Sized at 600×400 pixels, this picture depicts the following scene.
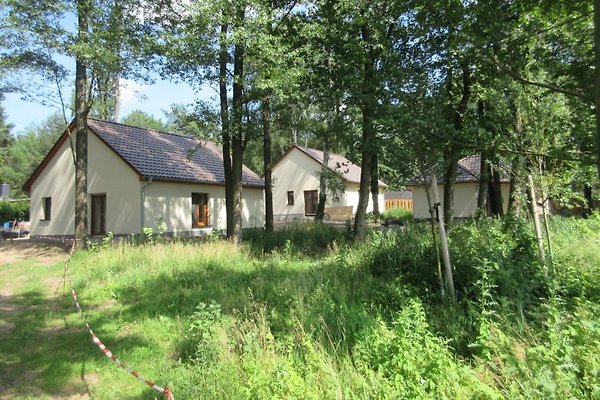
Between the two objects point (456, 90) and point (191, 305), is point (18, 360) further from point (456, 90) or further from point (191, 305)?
point (456, 90)

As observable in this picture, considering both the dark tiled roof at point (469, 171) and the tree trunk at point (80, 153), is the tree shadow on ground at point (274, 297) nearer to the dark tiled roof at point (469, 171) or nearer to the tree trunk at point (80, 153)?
the tree trunk at point (80, 153)

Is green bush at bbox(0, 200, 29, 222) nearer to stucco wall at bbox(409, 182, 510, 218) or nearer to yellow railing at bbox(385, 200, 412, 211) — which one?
stucco wall at bbox(409, 182, 510, 218)

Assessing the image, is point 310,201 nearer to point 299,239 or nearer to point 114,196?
point 114,196

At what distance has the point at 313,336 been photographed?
5230mm

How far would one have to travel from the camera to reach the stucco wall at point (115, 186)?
20.8 metres

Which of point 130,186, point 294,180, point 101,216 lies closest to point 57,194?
point 101,216

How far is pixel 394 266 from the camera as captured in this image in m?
8.03

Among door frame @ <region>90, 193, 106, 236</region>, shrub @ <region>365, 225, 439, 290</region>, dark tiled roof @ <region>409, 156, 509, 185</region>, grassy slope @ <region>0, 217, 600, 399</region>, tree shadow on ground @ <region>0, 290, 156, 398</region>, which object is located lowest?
tree shadow on ground @ <region>0, 290, 156, 398</region>

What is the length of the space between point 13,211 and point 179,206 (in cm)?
2169

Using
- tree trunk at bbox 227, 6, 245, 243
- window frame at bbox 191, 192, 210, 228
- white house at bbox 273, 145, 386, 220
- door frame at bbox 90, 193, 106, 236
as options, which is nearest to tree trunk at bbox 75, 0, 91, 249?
tree trunk at bbox 227, 6, 245, 243

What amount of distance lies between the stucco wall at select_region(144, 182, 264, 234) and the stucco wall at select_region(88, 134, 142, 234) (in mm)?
662

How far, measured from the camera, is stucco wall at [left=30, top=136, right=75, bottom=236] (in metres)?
23.5

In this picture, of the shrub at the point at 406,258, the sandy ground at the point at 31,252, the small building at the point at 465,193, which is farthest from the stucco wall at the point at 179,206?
the shrub at the point at 406,258

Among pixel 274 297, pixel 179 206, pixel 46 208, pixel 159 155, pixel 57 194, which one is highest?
pixel 159 155
